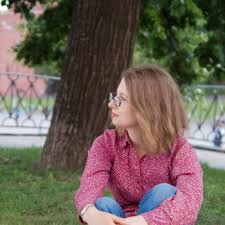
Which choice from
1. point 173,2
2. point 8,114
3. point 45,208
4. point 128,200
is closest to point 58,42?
point 173,2

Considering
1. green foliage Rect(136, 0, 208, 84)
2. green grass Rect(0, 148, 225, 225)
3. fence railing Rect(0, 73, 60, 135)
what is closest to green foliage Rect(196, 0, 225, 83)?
green foliage Rect(136, 0, 208, 84)

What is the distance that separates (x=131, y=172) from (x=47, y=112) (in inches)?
451

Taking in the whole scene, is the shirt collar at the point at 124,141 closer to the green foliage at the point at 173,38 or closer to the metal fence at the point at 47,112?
the green foliage at the point at 173,38

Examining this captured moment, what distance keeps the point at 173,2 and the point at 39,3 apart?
79.1 inches

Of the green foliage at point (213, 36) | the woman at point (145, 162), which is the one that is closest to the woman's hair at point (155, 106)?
the woman at point (145, 162)

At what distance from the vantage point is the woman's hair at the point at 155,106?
2.87 meters

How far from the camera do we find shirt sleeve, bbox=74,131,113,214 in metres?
2.88

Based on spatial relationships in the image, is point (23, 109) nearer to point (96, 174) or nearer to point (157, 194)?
point (96, 174)

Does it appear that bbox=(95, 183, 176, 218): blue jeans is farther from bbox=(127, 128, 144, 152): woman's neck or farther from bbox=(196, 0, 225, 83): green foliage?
bbox=(196, 0, 225, 83): green foliage

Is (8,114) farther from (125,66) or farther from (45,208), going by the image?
(45,208)

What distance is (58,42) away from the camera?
978cm

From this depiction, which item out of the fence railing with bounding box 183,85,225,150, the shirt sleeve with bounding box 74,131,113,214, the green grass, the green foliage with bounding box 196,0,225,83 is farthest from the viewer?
the fence railing with bounding box 183,85,225,150

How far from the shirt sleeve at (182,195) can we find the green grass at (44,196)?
176cm

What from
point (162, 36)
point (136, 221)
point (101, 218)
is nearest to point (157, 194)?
point (136, 221)
